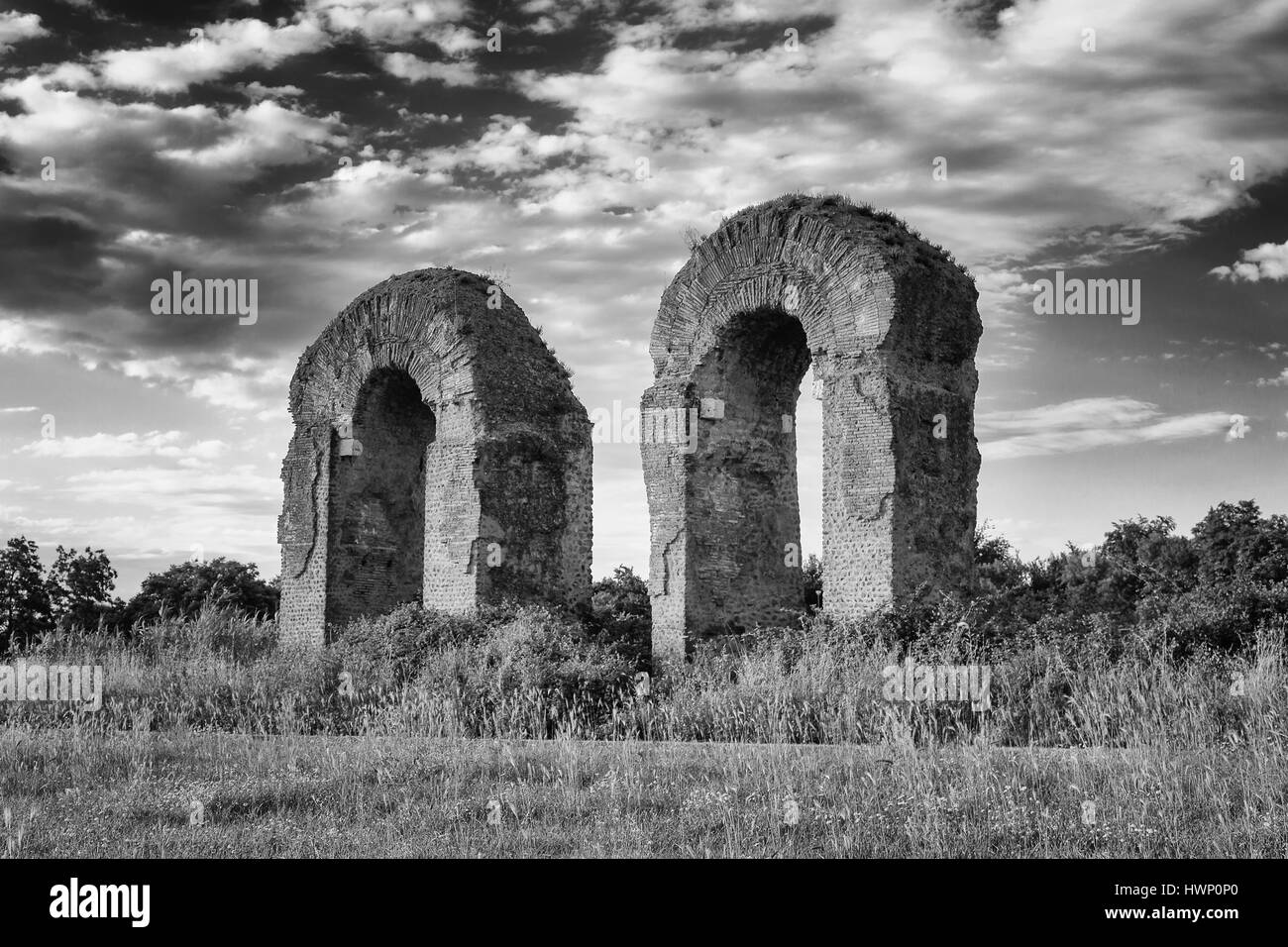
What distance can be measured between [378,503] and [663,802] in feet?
45.9

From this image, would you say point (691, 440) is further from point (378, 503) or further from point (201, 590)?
point (201, 590)

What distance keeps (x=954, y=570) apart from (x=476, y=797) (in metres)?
8.62

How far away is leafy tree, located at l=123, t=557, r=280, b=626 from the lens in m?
27.5

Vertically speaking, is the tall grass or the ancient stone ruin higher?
the ancient stone ruin

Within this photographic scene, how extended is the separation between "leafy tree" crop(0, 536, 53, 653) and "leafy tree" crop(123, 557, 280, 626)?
2.60 m

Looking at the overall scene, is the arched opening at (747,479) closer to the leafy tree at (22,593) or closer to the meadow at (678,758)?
the meadow at (678,758)

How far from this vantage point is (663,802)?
25.1ft

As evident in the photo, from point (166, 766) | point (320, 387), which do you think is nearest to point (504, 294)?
point (320, 387)

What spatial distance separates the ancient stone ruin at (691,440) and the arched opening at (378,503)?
0.12 feet

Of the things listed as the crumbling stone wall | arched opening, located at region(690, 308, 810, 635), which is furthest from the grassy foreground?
the crumbling stone wall

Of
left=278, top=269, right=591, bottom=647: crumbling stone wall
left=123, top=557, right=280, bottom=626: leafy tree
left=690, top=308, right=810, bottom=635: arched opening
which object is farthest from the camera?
left=123, top=557, right=280, bottom=626: leafy tree

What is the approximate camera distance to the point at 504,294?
64.3ft

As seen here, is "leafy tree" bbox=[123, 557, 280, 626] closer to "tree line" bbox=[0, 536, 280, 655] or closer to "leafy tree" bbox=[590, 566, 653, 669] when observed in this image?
"tree line" bbox=[0, 536, 280, 655]

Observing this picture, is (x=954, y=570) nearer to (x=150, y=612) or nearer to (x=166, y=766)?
(x=166, y=766)
